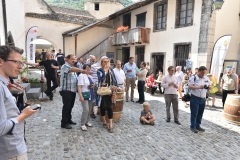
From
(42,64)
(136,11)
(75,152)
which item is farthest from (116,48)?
(75,152)

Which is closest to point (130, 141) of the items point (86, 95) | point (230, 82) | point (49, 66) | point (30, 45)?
point (86, 95)

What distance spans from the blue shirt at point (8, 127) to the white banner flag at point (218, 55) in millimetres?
9536

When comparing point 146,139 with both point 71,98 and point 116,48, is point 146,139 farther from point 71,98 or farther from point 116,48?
point 116,48

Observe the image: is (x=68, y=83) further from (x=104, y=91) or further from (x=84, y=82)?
(x=104, y=91)

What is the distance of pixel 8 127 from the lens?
130 centimetres

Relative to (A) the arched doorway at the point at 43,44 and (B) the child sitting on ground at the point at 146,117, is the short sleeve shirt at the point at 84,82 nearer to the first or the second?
(B) the child sitting on ground at the point at 146,117

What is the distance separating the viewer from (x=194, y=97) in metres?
4.34

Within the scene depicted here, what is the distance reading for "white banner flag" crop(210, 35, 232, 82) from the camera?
8750mm

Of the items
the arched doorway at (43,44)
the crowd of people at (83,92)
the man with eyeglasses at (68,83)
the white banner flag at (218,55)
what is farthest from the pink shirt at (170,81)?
the arched doorway at (43,44)

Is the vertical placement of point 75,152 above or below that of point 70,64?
below

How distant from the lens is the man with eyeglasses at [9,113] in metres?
1.31

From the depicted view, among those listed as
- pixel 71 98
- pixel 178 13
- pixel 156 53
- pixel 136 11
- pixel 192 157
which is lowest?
pixel 192 157

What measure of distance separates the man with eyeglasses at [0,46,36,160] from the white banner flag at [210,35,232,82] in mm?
9509

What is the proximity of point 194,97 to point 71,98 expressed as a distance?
3.08m
